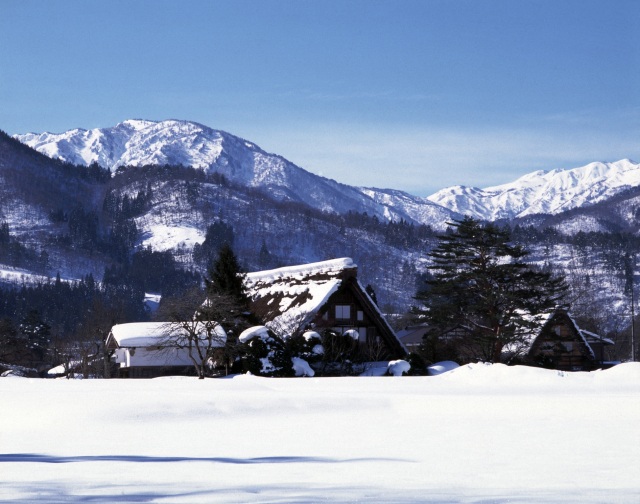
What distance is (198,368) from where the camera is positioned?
43.6 metres

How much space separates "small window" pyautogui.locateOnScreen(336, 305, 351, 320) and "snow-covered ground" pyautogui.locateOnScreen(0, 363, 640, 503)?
75.0ft

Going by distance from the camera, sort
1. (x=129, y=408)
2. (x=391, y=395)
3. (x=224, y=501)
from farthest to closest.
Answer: (x=391, y=395), (x=129, y=408), (x=224, y=501)

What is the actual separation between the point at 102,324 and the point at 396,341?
98.8 feet

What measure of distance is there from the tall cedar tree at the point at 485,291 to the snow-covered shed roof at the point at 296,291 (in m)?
5.85

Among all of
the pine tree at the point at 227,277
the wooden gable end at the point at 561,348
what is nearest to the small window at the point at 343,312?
the pine tree at the point at 227,277

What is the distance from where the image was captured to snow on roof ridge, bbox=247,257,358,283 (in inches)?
2185

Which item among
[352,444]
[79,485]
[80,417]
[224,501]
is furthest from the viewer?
[80,417]

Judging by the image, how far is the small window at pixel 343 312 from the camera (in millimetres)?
54406

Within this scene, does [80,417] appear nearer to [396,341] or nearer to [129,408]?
[129,408]

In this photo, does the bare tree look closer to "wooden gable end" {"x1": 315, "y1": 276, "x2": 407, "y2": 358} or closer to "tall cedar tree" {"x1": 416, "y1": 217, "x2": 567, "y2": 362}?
"wooden gable end" {"x1": 315, "y1": 276, "x2": 407, "y2": 358}

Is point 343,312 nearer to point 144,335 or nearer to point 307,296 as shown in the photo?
point 307,296

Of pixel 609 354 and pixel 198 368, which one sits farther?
pixel 609 354

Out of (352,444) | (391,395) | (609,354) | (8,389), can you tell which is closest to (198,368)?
(8,389)

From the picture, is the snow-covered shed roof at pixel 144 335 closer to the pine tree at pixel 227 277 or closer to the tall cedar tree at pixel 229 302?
the tall cedar tree at pixel 229 302
